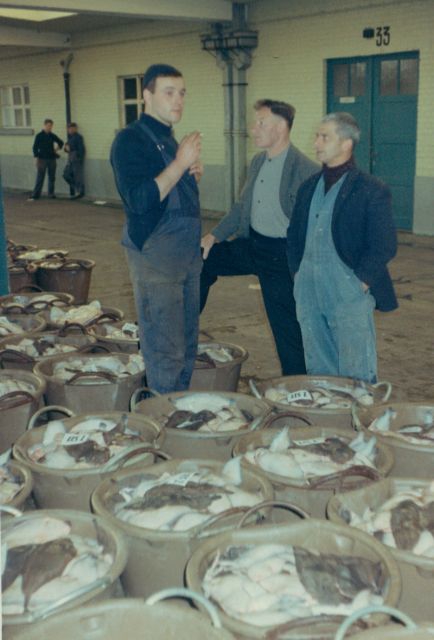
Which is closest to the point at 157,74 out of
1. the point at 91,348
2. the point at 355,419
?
the point at 91,348

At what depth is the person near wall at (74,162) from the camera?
726 inches

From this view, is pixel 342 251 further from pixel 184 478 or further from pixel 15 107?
pixel 15 107

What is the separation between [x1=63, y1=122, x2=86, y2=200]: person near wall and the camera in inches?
726

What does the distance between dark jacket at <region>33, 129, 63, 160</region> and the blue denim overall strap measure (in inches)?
619

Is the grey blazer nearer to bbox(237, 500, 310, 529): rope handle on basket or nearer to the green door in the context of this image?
bbox(237, 500, 310, 529): rope handle on basket

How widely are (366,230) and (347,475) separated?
5.45 ft

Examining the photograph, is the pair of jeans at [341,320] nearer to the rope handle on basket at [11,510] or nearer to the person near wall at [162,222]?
the person near wall at [162,222]

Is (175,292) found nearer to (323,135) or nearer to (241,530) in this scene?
(323,135)

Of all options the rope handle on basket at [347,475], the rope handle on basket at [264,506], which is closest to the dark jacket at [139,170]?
the rope handle on basket at [347,475]

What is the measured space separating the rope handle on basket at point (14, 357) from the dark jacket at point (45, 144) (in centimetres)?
1539

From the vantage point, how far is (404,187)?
39.4 feet

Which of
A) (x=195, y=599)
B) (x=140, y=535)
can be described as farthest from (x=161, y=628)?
(x=140, y=535)

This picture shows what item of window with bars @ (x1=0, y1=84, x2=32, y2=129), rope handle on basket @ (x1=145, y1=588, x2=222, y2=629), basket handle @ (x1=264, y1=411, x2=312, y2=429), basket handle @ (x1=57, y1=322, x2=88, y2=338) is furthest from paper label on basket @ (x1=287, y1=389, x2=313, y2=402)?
window with bars @ (x1=0, y1=84, x2=32, y2=129)

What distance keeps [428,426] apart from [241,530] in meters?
1.25
